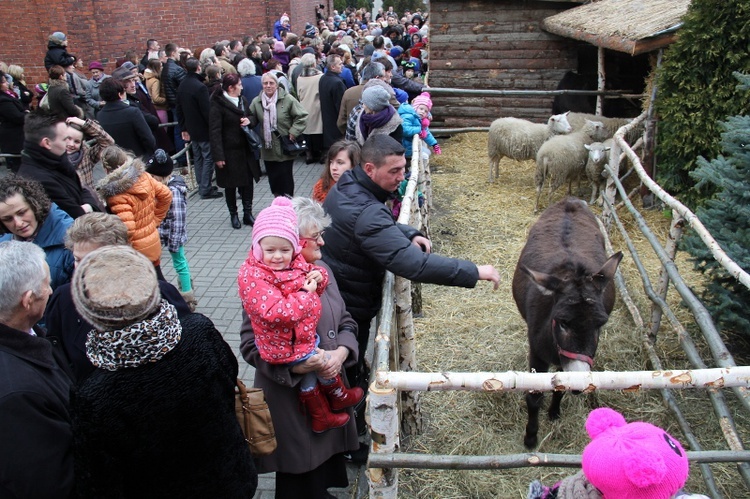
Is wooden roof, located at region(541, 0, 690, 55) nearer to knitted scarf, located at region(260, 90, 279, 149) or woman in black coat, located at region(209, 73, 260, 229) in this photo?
knitted scarf, located at region(260, 90, 279, 149)

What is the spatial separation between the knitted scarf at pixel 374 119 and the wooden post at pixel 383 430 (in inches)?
160

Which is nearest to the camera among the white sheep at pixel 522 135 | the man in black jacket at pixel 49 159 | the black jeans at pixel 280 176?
the man in black jacket at pixel 49 159

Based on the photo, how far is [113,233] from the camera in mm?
3260

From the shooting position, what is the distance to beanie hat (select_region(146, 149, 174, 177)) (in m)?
5.46

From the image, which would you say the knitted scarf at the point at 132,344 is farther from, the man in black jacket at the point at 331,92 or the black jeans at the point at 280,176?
the man in black jacket at the point at 331,92

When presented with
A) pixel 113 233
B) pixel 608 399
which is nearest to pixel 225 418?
pixel 113 233

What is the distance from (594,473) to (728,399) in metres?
3.35

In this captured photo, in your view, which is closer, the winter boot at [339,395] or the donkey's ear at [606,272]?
the winter boot at [339,395]

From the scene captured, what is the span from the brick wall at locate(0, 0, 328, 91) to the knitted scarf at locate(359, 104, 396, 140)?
8.18 meters

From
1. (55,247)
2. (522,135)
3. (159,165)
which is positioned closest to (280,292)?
(55,247)

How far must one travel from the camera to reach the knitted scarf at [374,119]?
19.5 ft

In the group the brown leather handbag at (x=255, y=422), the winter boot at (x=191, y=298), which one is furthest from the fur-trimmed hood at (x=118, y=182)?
the brown leather handbag at (x=255, y=422)

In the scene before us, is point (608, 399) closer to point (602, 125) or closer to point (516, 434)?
point (516, 434)

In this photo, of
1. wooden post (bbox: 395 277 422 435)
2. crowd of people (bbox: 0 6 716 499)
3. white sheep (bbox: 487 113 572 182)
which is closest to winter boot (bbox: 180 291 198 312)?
crowd of people (bbox: 0 6 716 499)
